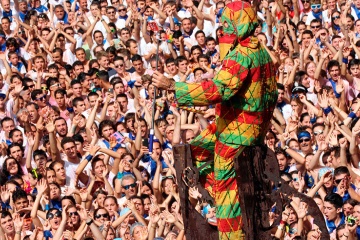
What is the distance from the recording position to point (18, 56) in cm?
1736

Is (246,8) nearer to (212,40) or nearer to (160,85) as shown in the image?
(160,85)

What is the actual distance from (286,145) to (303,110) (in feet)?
3.55

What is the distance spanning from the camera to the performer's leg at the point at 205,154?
10.1m

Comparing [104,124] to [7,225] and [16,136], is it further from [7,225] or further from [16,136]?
[7,225]

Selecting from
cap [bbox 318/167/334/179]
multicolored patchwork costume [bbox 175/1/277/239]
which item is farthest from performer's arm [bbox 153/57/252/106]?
cap [bbox 318/167/334/179]

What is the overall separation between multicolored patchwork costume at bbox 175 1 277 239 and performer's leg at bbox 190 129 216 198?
0.01 metres

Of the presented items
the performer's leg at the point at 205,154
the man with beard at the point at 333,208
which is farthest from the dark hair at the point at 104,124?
the performer's leg at the point at 205,154

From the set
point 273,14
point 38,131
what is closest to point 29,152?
point 38,131

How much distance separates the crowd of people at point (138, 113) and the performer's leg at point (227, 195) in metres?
0.34

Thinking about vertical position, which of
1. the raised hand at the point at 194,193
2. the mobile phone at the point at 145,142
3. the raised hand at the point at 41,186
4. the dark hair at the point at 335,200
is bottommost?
the mobile phone at the point at 145,142

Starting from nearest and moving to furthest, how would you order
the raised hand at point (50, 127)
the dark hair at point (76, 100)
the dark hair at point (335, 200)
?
the dark hair at point (335, 200)
the raised hand at point (50, 127)
the dark hair at point (76, 100)

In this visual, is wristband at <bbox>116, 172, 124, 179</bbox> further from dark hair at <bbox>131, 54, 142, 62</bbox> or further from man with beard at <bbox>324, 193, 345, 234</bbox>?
dark hair at <bbox>131, 54, 142, 62</bbox>

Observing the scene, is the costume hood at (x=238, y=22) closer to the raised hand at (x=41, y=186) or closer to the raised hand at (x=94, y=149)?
the raised hand at (x=41, y=186)

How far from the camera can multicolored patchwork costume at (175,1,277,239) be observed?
9.59 metres
